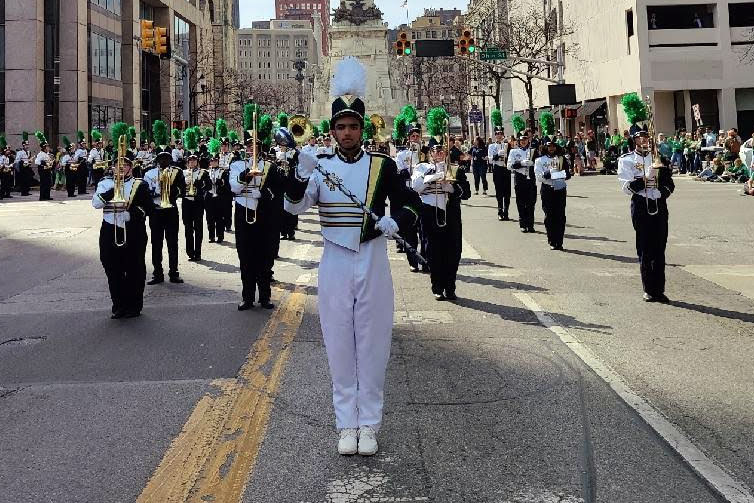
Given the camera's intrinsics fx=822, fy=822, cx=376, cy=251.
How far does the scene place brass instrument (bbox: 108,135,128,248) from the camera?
33.1ft

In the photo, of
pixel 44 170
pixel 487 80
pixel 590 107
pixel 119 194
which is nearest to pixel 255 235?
pixel 119 194

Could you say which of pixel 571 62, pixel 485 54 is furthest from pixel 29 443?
pixel 571 62

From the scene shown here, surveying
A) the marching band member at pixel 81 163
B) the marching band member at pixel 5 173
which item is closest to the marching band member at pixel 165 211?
the marching band member at pixel 5 173

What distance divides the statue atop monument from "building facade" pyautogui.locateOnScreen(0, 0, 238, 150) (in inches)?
761

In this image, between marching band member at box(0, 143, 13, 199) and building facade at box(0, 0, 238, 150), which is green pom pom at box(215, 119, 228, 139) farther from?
building facade at box(0, 0, 238, 150)

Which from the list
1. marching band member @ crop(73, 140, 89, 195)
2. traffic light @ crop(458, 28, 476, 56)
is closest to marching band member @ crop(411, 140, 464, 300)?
traffic light @ crop(458, 28, 476, 56)

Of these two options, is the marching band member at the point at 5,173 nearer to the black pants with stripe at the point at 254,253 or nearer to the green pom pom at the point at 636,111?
the black pants with stripe at the point at 254,253

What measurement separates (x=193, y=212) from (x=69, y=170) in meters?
23.0

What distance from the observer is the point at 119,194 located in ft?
33.7

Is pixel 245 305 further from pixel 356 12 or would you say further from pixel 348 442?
pixel 356 12

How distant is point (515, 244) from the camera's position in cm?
→ 1600

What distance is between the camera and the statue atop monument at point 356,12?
3031 inches

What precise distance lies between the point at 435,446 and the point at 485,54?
104 ft

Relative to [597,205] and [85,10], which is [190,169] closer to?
[597,205]
